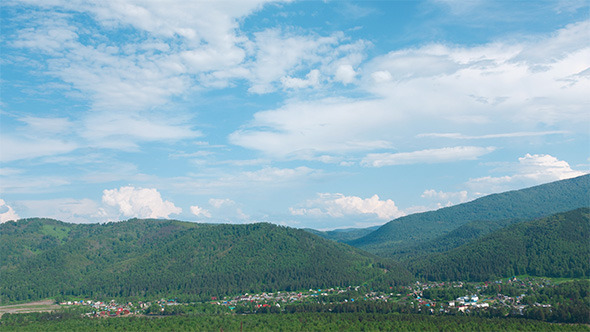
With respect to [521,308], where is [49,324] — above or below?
above

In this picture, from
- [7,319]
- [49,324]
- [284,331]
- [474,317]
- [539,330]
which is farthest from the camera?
[7,319]

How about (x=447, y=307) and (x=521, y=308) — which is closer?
(x=521, y=308)

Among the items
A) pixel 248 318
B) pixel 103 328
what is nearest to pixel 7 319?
pixel 103 328

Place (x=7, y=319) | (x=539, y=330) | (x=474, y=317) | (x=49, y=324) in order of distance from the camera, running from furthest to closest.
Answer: (x=7, y=319) → (x=49, y=324) → (x=474, y=317) → (x=539, y=330)

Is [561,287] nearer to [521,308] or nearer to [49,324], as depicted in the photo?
[521,308]

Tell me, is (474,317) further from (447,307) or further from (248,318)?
(248,318)

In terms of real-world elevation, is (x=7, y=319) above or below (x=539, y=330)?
above

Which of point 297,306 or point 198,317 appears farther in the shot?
point 297,306

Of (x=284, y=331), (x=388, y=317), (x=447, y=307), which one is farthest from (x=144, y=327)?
(x=447, y=307)

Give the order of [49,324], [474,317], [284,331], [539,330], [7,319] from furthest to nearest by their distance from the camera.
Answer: [7,319] < [49,324] < [474,317] < [284,331] < [539,330]
